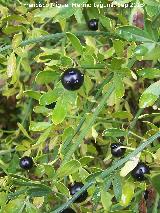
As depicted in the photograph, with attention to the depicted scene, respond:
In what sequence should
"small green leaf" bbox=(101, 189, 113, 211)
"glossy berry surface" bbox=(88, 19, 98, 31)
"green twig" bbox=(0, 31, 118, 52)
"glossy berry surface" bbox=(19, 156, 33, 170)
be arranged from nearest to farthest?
"small green leaf" bbox=(101, 189, 113, 211), "green twig" bbox=(0, 31, 118, 52), "glossy berry surface" bbox=(19, 156, 33, 170), "glossy berry surface" bbox=(88, 19, 98, 31)

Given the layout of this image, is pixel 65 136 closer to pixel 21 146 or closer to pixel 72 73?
pixel 72 73

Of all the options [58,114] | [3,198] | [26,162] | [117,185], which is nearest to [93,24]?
[26,162]

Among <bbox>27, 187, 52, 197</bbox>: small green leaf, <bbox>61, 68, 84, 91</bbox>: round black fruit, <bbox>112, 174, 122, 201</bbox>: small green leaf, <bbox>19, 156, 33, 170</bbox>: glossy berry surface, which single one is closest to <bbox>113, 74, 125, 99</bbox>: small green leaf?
<bbox>61, 68, 84, 91</bbox>: round black fruit

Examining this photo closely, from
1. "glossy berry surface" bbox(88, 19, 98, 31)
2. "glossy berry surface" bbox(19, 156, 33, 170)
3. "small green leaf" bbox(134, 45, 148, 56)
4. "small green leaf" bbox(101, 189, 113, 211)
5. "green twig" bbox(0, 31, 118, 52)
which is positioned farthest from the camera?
"glossy berry surface" bbox(88, 19, 98, 31)

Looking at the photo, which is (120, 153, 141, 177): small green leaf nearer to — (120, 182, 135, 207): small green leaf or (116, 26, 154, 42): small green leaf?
(120, 182, 135, 207): small green leaf

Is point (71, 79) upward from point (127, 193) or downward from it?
upward

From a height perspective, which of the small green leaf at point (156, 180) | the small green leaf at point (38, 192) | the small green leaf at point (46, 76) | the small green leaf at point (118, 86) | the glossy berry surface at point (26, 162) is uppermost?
the small green leaf at point (46, 76)

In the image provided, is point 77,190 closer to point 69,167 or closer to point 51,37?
point 69,167

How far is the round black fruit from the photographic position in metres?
Result: 1.25

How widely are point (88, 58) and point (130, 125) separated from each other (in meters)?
0.29

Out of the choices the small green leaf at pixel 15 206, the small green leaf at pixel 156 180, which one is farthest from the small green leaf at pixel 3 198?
the small green leaf at pixel 156 180

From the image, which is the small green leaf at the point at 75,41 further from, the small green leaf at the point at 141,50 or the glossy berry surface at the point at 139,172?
the glossy berry surface at the point at 139,172

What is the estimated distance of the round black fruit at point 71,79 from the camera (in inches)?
49.2

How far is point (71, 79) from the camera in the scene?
4.08 ft
